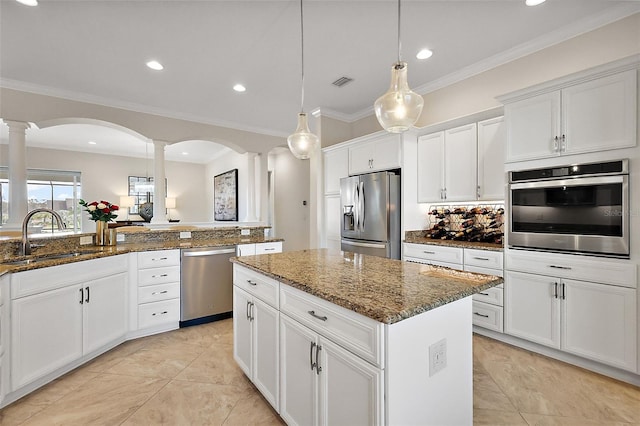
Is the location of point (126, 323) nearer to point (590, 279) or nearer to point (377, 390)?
point (377, 390)

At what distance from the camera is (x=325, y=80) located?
11.1 ft

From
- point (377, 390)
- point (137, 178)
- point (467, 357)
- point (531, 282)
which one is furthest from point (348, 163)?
point (137, 178)

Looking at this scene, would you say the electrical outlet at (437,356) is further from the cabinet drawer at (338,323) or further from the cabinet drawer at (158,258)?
the cabinet drawer at (158,258)

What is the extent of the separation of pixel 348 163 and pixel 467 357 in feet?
9.94

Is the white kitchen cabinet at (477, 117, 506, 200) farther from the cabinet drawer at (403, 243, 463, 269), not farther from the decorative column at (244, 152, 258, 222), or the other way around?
the decorative column at (244, 152, 258, 222)


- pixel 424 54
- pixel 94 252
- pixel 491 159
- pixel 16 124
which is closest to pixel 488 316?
pixel 491 159

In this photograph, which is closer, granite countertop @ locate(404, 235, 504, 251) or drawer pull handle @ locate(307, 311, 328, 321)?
drawer pull handle @ locate(307, 311, 328, 321)

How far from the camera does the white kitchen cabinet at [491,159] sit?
108 inches

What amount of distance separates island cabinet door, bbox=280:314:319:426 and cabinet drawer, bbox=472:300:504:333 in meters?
2.08

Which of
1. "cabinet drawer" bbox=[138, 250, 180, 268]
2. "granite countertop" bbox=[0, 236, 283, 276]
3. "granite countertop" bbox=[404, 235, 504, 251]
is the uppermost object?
"granite countertop" bbox=[404, 235, 504, 251]

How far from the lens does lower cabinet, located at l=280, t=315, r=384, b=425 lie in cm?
105

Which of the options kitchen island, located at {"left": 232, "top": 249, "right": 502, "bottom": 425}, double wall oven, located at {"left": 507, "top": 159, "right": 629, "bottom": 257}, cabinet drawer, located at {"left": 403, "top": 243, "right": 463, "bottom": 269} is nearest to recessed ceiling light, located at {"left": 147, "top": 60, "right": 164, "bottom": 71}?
kitchen island, located at {"left": 232, "top": 249, "right": 502, "bottom": 425}

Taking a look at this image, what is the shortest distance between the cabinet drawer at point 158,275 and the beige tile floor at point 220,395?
684 millimetres

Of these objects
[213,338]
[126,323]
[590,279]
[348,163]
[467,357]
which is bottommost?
[213,338]
